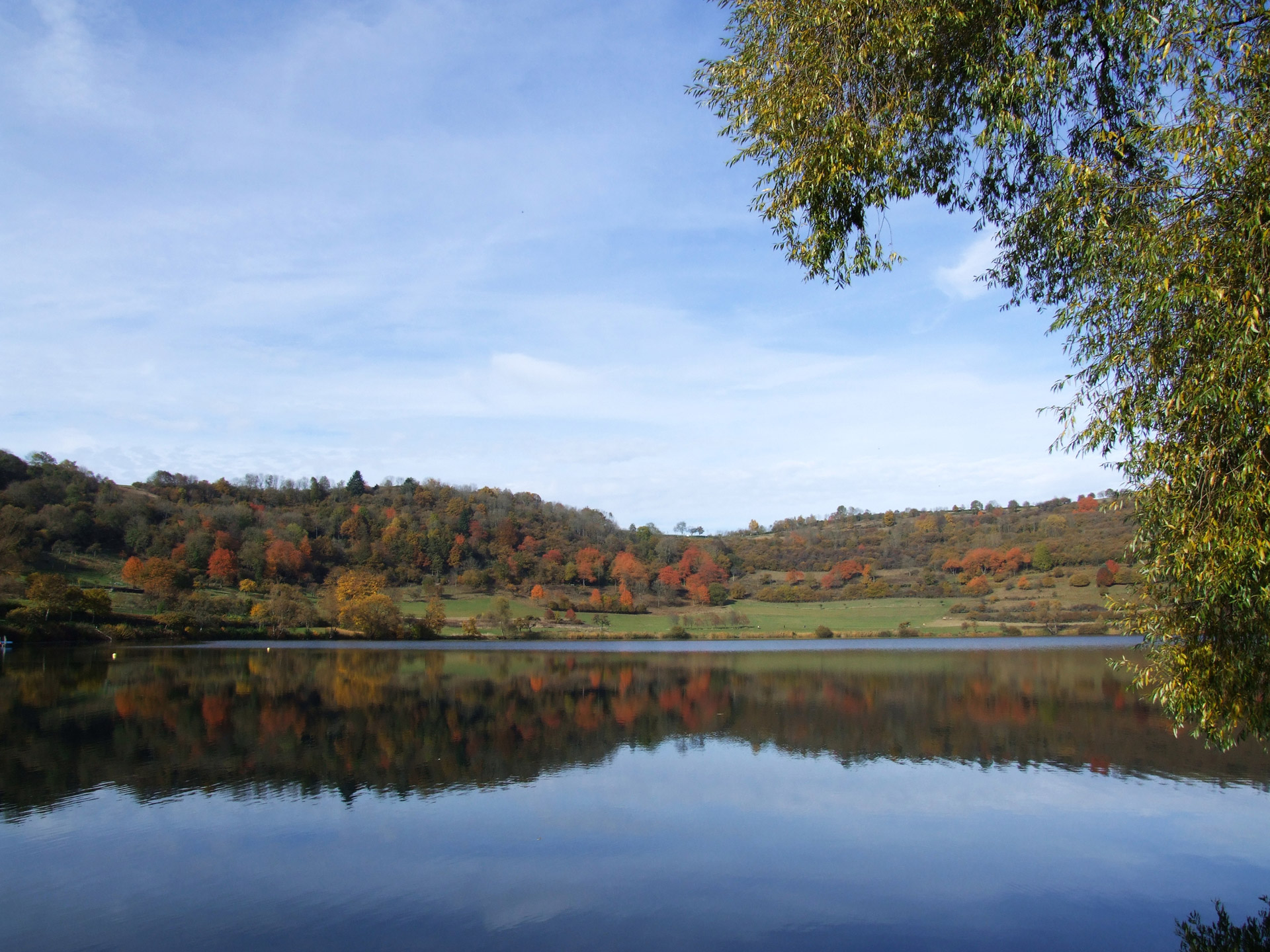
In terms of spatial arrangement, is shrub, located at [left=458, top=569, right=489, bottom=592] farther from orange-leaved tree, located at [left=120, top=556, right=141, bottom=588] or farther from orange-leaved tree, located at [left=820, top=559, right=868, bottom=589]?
orange-leaved tree, located at [left=820, top=559, right=868, bottom=589]

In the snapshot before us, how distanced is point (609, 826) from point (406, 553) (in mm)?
101792

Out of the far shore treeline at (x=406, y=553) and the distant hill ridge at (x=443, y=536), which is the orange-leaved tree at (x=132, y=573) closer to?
the far shore treeline at (x=406, y=553)

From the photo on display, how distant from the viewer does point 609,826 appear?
1307cm

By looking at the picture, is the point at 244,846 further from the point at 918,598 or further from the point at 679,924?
the point at 918,598

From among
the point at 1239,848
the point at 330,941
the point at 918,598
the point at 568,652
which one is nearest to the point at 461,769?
the point at 330,941

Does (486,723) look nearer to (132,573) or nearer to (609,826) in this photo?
(609,826)

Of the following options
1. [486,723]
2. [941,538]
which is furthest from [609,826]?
[941,538]

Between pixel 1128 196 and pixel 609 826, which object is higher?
pixel 1128 196

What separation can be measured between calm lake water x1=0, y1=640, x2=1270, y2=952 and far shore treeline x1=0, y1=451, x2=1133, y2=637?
43.8 metres

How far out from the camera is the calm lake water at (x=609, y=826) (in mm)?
9133

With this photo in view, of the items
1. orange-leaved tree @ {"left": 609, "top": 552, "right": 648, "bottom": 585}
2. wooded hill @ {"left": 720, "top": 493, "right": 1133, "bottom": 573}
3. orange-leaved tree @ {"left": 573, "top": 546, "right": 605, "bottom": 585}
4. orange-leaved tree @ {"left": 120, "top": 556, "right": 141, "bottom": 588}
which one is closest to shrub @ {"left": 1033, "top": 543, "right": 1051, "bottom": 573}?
wooded hill @ {"left": 720, "top": 493, "right": 1133, "bottom": 573}

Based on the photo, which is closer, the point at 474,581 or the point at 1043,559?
the point at 1043,559

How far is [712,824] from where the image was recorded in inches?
521

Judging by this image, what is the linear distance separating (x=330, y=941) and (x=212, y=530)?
10286cm
